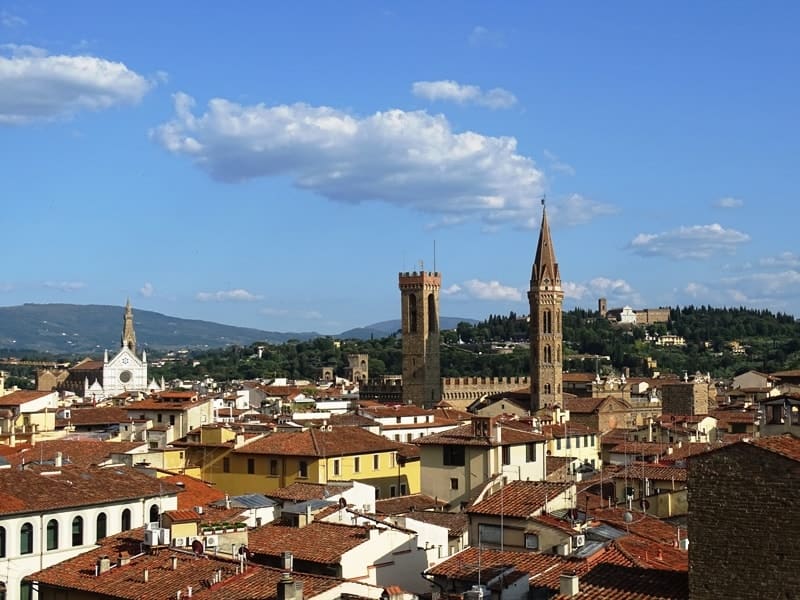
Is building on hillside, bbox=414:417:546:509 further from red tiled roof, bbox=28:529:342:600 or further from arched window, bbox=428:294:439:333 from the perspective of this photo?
arched window, bbox=428:294:439:333

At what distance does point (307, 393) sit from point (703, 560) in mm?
95582

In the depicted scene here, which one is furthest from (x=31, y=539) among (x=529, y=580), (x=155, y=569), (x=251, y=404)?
(x=251, y=404)

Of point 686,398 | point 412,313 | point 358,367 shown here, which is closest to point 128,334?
point 358,367

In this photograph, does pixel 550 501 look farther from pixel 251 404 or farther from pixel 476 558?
pixel 251 404

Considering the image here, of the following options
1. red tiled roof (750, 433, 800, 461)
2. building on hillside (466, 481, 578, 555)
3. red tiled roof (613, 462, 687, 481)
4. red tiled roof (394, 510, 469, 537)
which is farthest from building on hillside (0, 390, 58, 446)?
red tiled roof (750, 433, 800, 461)

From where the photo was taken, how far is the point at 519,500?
23859 millimetres

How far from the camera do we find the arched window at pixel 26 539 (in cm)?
2836

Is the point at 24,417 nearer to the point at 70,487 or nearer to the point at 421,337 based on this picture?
the point at 70,487

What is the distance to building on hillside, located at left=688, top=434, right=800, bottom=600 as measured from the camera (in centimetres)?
1322

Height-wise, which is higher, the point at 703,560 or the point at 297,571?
the point at 703,560

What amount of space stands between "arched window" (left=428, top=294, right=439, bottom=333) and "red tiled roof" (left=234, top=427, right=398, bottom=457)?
255ft

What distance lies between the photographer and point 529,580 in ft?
59.6

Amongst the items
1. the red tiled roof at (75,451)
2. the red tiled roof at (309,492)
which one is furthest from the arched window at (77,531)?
the red tiled roof at (75,451)

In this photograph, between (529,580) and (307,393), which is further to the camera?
(307,393)
